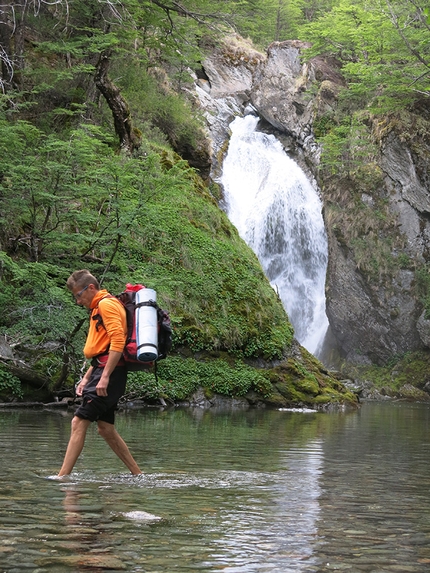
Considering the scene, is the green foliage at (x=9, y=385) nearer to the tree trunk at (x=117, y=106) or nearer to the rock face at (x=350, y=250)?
the tree trunk at (x=117, y=106)

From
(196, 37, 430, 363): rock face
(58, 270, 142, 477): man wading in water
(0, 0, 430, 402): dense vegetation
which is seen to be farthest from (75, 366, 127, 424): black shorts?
(196, 37, 430, 363): rock face

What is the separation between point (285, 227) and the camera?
1305 inches

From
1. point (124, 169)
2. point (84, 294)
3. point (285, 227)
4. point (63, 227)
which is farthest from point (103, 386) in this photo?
point (285, 227)

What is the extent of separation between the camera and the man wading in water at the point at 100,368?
5781 millimetres

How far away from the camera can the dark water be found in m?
3.54

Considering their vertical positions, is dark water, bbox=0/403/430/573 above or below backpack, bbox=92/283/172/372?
below

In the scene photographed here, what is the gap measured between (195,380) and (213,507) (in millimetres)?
13512

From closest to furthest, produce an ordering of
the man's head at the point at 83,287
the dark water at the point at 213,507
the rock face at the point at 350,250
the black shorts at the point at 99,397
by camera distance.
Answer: the dark water at the point at 213,507
the black shorts at the point at 99,397
the man's head at the point at 83,287
the rock face at the point at 350,250

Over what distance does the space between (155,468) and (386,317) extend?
3020 cm

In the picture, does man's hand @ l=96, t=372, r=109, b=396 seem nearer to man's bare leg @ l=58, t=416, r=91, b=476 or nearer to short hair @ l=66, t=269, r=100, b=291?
man's bare leg @ l=58, t=416, r=91, b=476

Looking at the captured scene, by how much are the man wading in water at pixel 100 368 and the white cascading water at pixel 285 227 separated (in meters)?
25.4

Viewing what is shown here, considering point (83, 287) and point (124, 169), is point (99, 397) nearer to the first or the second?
point (83, 287)

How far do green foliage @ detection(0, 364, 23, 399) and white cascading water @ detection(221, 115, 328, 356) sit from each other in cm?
1820

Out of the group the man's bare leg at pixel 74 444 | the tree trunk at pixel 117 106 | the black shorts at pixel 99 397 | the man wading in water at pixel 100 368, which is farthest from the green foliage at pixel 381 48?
the man's bare leg at pixel 74 444
